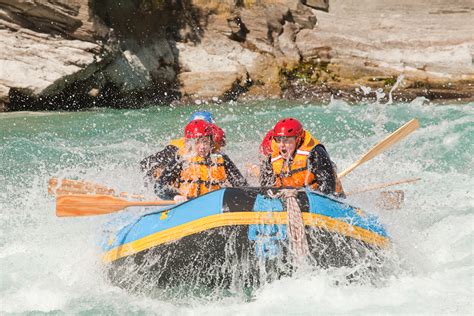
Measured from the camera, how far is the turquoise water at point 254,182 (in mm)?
5035

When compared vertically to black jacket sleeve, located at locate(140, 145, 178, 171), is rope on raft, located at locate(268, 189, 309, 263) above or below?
below

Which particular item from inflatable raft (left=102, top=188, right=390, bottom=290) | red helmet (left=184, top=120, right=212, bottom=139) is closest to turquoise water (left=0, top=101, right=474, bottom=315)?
inflatable raft (left=102, top=188, right=390, bottom=290)

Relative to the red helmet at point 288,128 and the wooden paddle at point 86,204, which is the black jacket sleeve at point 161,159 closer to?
the wooden paddle at point 86,204

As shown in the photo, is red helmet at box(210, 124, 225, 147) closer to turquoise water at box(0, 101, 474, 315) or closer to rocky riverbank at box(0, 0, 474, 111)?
turquoise water at box(0, 101, 474, 315)

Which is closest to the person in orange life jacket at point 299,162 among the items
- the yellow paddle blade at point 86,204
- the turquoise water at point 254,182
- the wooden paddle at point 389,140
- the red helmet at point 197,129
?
the red helmet at point 197,129

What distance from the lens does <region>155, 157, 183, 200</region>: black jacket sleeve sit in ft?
19.5

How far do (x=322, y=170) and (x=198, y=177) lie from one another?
945 mm

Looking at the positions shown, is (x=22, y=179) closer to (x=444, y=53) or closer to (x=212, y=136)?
(x=212, y=136)

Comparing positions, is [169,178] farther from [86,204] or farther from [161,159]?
[86,204]

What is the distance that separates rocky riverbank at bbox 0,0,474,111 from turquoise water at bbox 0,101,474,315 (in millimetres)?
673

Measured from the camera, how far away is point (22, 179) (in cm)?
845

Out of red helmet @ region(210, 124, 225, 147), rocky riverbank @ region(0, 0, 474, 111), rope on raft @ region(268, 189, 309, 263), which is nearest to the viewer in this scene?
rope on raft @ region(268, 189, 309, 263)

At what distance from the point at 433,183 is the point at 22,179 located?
4481mm

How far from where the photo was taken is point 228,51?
50.1ft
